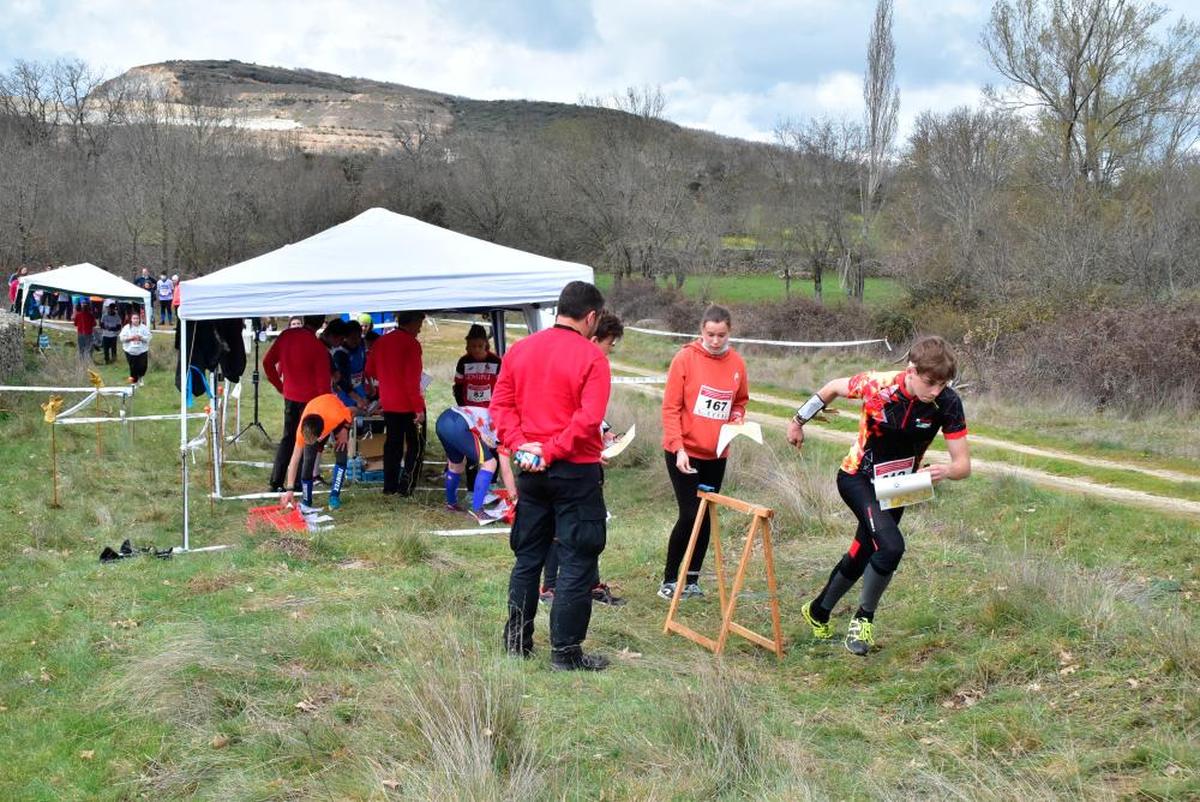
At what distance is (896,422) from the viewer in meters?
5.19

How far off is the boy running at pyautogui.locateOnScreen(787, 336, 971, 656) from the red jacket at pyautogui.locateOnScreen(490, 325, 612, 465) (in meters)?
1.10

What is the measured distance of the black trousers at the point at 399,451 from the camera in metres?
10.7

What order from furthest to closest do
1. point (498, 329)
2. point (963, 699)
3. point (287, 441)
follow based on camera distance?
point (498, 329) < point (287, 441) < point (963, 699)

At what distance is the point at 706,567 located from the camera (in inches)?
309

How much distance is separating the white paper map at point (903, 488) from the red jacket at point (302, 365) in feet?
22.3

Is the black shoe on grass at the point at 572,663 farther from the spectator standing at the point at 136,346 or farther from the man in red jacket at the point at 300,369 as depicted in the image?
the spectator standing at the point at 136,346

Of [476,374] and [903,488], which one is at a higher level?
[476,374]

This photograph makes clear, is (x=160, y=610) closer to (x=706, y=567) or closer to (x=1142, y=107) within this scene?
(x=706, y=567)

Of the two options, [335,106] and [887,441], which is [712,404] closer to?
[887,441]

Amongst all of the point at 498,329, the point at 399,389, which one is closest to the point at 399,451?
the point at 399,389

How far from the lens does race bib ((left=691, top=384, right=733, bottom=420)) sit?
6352mm

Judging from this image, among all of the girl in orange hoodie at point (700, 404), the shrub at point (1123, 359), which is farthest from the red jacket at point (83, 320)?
the girl in orange hoodie at point (700, 404)

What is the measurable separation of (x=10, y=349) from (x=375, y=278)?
1259 cm

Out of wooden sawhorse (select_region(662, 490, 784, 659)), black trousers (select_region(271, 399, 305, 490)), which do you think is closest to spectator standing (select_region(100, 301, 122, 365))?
black trousers (select_region(271, 399, 305, 490))
